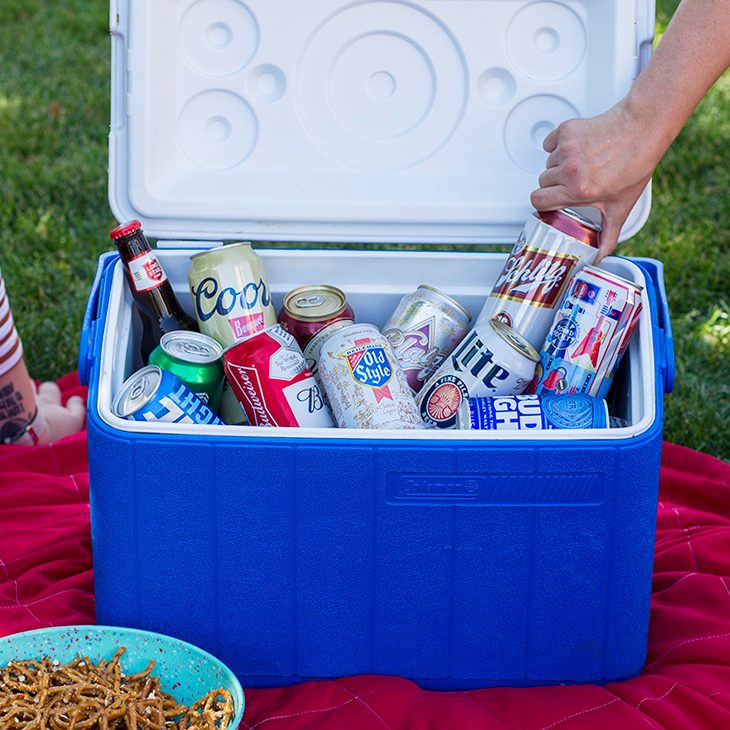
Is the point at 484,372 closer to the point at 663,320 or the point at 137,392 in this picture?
the point at 663,320

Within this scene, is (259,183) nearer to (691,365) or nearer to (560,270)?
(560,270)

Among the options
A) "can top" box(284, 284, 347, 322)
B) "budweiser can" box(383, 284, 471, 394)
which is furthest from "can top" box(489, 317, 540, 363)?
"can top" box(284, 284, 347, 322)

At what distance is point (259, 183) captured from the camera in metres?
1.61

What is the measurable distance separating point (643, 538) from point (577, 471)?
0.12 meters

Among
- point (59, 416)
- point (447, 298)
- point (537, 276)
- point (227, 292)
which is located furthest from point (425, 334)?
point (59, 416)

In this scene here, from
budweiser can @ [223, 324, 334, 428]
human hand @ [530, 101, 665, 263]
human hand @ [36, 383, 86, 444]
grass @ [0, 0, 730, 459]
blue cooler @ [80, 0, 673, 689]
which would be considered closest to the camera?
blue cooler @ [80, 0, 673, 689]

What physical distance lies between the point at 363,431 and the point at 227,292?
355 millimetres

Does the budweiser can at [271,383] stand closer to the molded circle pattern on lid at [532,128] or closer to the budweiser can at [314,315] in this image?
the budweiser can at [314,315]

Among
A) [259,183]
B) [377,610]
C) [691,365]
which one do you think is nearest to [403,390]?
Result: [377,610]

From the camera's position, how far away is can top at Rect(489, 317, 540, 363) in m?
1.34

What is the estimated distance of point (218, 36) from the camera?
5.27ft

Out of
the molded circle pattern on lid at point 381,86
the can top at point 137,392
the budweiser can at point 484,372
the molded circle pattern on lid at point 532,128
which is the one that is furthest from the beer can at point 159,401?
the molded circle pattern on lid at point 532,128

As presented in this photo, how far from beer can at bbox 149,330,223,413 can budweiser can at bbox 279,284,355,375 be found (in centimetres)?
11

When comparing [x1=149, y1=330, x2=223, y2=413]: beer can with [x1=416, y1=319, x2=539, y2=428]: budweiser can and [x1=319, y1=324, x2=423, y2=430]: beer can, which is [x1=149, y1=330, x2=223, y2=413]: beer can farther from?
[x1=416, y1=319, x2=539, y2=428]: budweiser can
